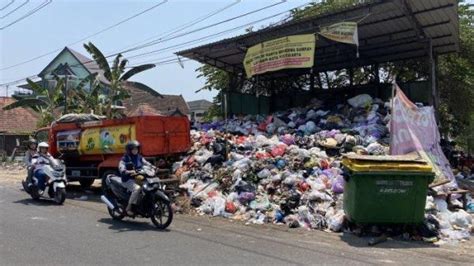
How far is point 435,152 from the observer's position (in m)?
11.8

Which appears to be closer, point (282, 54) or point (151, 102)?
point (282, 54)

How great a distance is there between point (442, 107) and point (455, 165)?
8195 millimetres

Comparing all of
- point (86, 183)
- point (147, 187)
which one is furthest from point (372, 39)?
point (147, 187)

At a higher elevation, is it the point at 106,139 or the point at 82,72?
the point at 82,72

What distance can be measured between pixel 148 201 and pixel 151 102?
4064 cm

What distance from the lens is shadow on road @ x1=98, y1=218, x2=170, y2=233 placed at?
9.04 metres

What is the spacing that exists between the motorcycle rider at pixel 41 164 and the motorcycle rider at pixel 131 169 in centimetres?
411

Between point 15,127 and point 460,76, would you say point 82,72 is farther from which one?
point 460,76

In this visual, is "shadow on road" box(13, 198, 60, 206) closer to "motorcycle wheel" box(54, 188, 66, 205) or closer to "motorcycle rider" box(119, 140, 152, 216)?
"motorcycle wheel" box(54, 188, 66, 205)

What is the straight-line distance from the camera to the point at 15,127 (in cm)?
4159

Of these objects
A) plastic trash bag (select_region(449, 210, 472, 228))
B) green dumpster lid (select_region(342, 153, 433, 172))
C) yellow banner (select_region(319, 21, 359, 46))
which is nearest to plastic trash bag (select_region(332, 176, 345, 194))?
green dumpster lid (select_region(342, 153, 433, 172))

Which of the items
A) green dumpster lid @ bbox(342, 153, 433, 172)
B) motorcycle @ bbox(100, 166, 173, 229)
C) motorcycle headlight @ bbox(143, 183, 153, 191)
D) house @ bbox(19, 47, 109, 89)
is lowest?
motorcycle @ bbox(100, 166, 173, 229)

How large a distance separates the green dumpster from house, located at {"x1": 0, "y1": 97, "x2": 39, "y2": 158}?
34.9 m

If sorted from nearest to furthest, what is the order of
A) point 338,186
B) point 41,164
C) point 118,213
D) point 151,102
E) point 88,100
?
point 118,213, point 338,186, point 41,164, point 88,100, point 151,102
